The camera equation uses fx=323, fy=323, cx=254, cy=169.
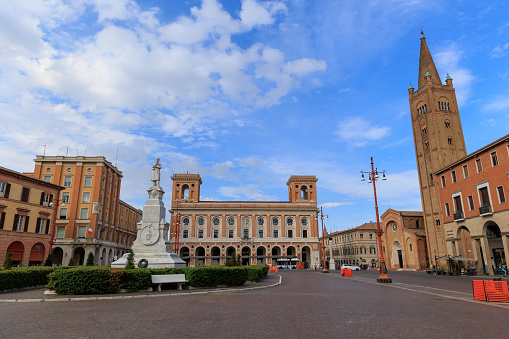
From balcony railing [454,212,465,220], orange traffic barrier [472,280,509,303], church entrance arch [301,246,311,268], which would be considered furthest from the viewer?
church entrance arch [301,246,311,268]

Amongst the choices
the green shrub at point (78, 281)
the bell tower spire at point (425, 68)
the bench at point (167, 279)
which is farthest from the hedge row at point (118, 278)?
the bell tower spire at point (425, 68)

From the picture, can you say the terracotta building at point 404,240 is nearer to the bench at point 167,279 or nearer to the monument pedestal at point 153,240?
the monument pedestal at point 153,240

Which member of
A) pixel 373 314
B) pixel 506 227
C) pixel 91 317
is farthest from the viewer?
pixel 506 227

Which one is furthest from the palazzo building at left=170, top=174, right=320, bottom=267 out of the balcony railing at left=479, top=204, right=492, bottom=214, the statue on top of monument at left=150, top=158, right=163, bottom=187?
the statue on top of monument at left=150, top=158, right=163, bottom=187

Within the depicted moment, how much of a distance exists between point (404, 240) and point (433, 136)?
1816cm

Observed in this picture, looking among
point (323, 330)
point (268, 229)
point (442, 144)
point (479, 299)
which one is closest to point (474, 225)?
point (442, 144)

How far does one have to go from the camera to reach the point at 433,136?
171ft

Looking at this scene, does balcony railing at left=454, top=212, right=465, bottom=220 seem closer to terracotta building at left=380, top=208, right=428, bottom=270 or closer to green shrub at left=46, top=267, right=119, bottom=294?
terracotta building at left=380, top=208, right=428, bottom=270

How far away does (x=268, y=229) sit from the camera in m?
73.9

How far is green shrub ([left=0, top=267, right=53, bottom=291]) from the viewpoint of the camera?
14.8 metres

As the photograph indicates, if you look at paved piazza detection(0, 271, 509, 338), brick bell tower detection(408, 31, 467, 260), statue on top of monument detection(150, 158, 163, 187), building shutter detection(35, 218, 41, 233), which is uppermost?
brick bell tower detection(408, 31, 467, 260)

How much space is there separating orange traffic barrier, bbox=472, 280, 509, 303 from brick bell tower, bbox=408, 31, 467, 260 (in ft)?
135

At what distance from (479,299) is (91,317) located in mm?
13475

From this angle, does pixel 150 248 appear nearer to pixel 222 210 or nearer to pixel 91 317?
pixel 91 317
